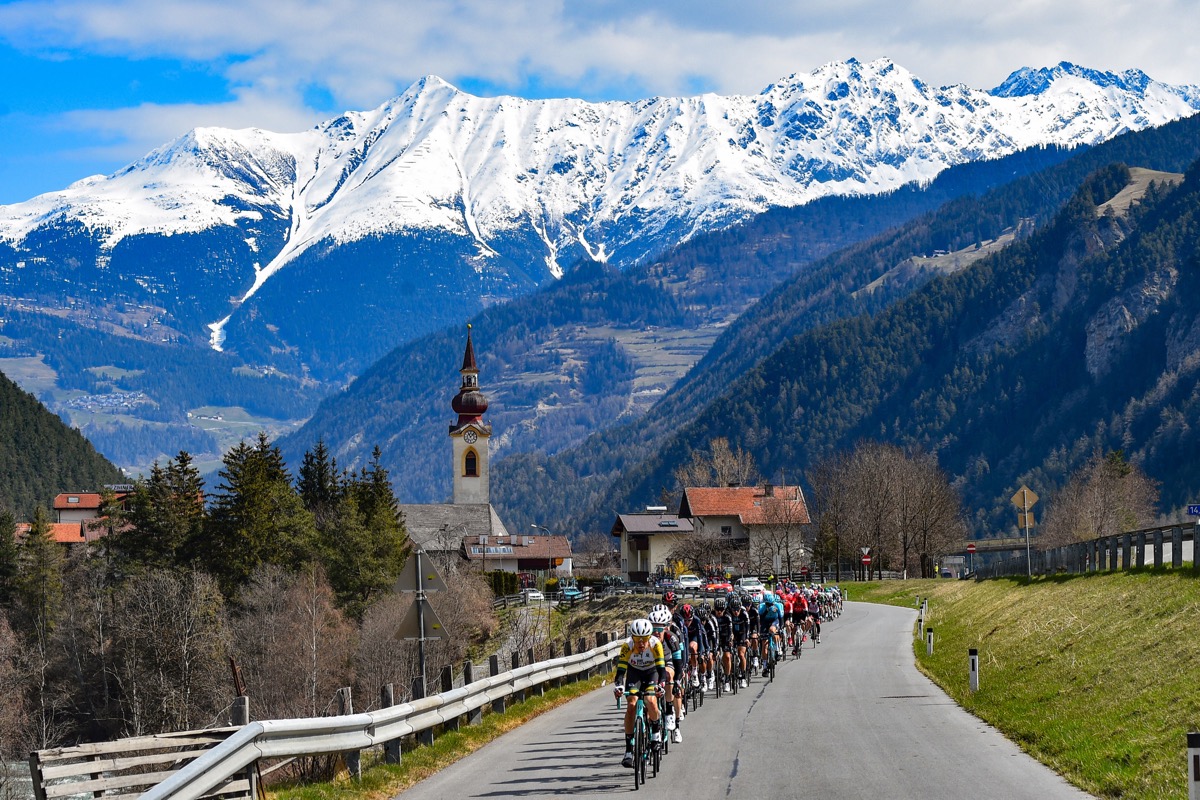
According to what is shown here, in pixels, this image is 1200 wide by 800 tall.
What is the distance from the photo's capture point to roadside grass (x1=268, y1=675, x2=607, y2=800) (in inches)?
740

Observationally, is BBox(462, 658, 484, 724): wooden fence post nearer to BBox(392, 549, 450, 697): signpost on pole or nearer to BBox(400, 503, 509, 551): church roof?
BBox(392, 549, 450, 697): signpost on pole

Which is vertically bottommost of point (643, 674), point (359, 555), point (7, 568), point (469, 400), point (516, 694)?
point (516, 694)

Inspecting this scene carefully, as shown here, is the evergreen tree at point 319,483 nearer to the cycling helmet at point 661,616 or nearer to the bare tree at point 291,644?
the bare tree at point 291,644

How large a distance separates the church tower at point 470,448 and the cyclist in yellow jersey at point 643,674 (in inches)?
5399

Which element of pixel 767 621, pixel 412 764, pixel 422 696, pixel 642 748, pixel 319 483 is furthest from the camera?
pixel 319 483

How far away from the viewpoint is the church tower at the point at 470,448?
522ft

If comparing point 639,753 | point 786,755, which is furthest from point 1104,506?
point 639,753

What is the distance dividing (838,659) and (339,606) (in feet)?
170

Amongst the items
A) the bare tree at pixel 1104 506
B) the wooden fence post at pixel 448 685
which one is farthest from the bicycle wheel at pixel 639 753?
the bare tree at pixel 1104 506

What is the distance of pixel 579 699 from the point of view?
34.5 m

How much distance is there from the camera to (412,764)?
2152cm

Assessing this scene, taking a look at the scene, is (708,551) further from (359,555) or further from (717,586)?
(359,555)

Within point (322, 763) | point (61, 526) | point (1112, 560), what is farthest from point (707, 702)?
point (61, 526)

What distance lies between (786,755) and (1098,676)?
7.01 meters
